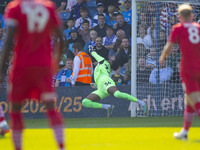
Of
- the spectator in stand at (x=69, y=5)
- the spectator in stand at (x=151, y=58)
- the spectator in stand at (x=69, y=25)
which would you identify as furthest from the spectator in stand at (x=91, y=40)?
the spectator in stand at (x=151, y=58)

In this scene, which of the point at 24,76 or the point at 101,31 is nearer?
the point at 24,76

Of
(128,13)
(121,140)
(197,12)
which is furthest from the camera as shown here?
(128,13)

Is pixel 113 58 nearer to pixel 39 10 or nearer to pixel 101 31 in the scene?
pixel 101 31

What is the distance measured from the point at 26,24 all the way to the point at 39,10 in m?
0.19

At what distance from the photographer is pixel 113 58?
1479 centimetres

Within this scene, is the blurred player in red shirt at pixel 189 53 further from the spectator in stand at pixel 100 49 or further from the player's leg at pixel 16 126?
the spectator in stand at pixel 100 49

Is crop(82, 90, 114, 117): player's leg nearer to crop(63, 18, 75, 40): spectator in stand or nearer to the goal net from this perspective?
the goal net

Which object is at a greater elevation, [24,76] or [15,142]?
[24,76]

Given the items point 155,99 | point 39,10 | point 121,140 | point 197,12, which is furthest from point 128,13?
point 39,10

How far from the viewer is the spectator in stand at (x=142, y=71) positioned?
14.1m

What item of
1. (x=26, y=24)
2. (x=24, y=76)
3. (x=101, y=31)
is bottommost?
(x=24, y=76)

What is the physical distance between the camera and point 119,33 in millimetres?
15125

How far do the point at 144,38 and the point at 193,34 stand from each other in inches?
321

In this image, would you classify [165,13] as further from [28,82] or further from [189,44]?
[28,82]
